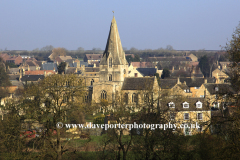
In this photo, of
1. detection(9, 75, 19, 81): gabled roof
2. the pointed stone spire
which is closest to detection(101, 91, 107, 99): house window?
the pointed stone spire

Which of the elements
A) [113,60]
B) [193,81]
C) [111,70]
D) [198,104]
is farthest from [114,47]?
[198,104]

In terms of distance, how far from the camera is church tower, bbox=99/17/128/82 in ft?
191

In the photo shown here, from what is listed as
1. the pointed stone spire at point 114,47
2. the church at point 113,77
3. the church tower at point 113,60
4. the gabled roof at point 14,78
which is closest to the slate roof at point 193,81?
the church at point 113,77

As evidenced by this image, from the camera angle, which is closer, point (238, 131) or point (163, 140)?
point (238, 131)

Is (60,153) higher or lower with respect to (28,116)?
lower

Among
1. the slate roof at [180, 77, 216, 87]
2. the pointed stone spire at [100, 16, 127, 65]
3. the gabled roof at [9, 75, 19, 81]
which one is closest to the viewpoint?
the pointed stone spire at [100, 16, 127, 65]

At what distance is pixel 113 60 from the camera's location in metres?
58.8

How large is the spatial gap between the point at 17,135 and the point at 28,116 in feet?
5.30

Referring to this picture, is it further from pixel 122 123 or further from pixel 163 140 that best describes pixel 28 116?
pixel 163 140

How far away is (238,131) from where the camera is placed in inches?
596

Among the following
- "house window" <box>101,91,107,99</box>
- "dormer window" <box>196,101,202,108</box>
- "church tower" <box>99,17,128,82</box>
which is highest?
"church tower" <box>99,17,128,82</box>

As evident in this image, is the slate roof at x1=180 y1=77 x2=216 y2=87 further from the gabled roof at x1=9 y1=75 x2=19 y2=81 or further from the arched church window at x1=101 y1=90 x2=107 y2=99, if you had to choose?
the gabled roof at x1=9 y1=75 x2=19 y2=81

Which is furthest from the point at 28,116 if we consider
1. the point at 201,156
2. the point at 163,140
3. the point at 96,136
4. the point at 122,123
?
the point at 96,136

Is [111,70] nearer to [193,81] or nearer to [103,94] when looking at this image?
[103,94]
